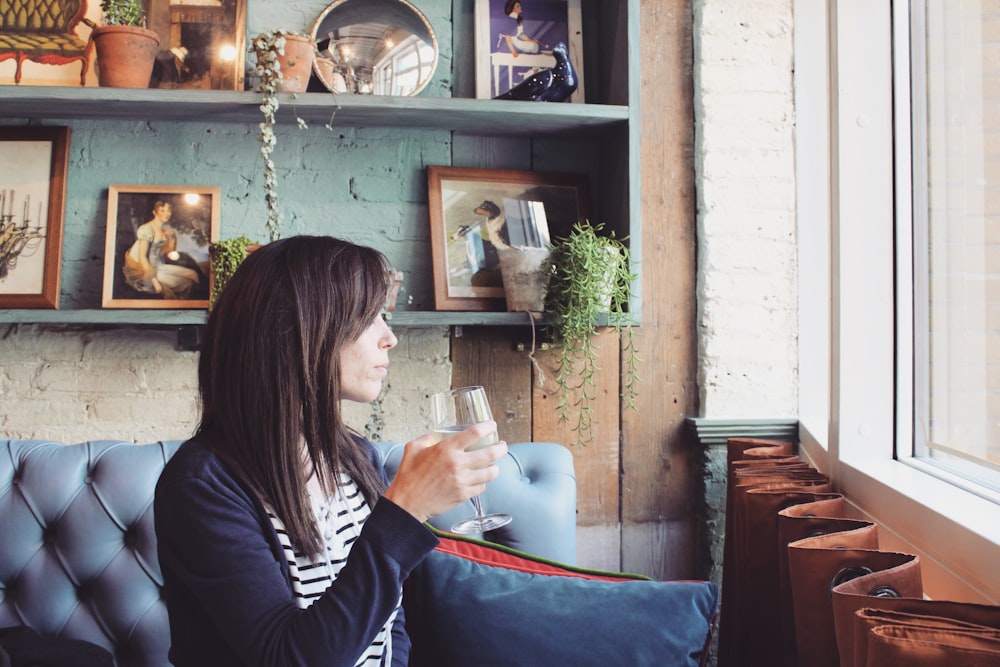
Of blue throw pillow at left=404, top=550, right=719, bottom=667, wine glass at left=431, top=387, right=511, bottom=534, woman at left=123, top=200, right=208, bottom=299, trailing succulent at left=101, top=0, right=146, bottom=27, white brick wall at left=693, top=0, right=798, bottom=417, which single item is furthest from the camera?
white brick wall at left=693, top=0, right=798, bottom=417

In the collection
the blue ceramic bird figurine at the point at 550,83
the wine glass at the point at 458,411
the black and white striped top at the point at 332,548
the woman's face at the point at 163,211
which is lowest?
the black and white striped top at the point at 332,548

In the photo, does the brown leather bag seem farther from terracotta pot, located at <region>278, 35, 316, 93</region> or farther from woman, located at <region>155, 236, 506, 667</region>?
terracotta pot, located at <region>278, 35, 316, 93</region>

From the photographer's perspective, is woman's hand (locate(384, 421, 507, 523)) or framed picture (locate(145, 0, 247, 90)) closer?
woman's hand (locate(384, 421, 507, 523))

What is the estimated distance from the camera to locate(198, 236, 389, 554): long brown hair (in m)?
1.08

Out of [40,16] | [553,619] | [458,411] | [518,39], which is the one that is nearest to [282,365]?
[458,411]

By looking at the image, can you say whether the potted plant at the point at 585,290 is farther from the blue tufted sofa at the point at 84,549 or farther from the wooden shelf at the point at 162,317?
the blue tufted sofa at the point at 84,549

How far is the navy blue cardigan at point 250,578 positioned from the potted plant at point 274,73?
90 cm

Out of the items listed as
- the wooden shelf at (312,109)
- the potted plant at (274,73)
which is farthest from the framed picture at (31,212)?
the potted plant at (274,73)

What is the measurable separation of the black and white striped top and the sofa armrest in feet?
1.23

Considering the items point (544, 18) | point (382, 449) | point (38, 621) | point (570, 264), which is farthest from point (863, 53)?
point (38, 621)

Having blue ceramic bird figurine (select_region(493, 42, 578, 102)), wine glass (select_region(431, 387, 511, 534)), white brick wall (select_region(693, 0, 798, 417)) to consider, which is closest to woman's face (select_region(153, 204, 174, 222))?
blue ceramic bird figurine (select_region(493, 42, 578, 102))

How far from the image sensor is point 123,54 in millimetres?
1724

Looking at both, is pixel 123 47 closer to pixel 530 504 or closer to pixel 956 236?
pixel 530 504

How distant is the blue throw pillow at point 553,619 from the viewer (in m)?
1.21
